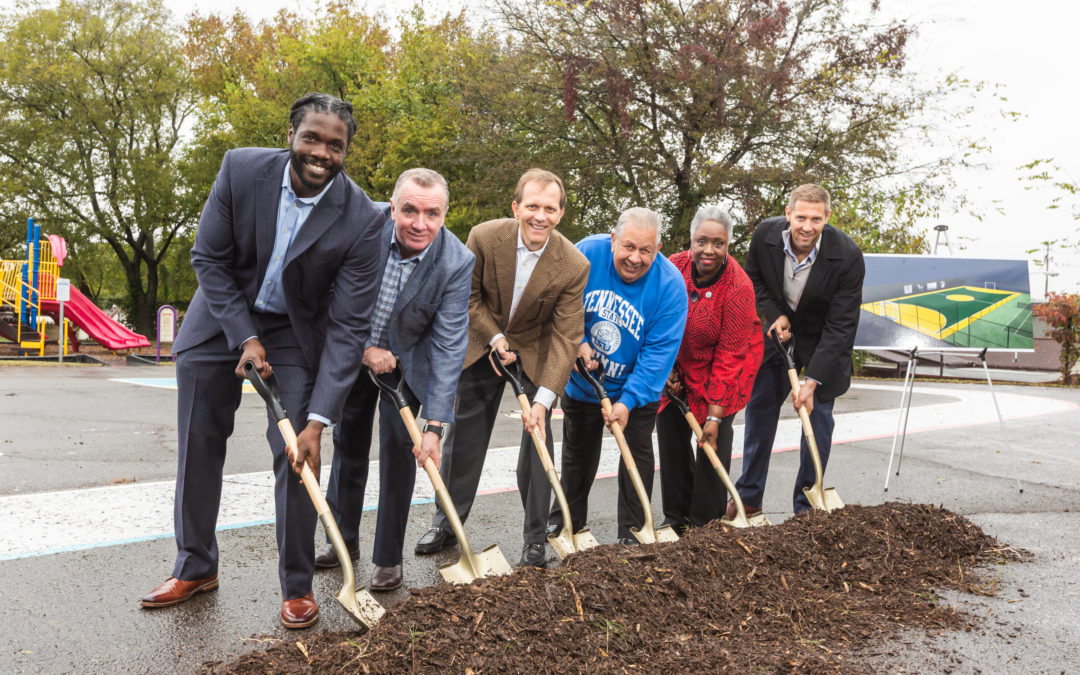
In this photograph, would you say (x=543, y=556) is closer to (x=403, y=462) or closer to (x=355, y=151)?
(x=403, y=462)

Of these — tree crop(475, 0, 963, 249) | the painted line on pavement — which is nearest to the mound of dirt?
the painted line on pavement

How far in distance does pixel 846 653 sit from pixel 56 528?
3.89 metres

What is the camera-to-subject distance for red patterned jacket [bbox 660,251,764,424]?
464 cm

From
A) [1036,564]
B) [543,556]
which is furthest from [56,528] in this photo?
[1036,564]

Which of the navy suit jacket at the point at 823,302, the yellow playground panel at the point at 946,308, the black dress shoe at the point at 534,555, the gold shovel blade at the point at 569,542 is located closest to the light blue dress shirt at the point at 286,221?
the gold shovel blade at the point at 569,542

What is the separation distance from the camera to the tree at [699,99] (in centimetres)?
1708

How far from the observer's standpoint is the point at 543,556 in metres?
4.11

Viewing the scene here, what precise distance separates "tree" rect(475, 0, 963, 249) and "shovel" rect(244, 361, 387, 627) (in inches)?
571

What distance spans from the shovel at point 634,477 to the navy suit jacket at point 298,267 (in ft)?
4.41

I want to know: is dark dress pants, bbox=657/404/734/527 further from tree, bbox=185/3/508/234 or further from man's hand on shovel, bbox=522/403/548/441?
tree, bbox=185/3/508/234

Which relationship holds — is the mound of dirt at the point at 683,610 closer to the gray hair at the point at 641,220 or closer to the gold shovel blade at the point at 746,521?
the gold shovel blade at the point at 746,521

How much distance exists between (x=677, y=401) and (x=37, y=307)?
60.4 ft

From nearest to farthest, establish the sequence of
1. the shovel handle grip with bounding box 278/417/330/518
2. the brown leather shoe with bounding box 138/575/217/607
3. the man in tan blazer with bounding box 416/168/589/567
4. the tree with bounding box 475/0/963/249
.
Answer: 1. the shovel handle grip with bounding box 278/417/330/518
2. the brown leather shoe with bounding box 138/575/217/607
3. the man in tan blazer with bounding box 416/168/589/567
4. the tree with bounding box 475/0/963/249

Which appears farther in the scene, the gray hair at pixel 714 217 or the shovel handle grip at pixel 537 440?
the gray hair at pixel 714 217
